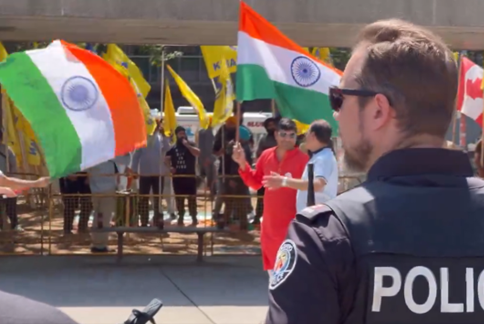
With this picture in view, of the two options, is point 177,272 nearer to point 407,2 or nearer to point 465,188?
point 407,2

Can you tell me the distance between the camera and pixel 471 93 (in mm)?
12906

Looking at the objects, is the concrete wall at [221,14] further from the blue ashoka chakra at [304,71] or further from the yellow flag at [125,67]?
the yellow flag at [125,67]

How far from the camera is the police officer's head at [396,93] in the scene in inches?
68.1

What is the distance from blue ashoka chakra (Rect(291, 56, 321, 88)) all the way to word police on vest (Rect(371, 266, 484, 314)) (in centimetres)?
640

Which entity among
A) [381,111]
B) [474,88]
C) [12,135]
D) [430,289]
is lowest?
[12,135]

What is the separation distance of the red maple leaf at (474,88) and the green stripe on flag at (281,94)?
18.1 feet

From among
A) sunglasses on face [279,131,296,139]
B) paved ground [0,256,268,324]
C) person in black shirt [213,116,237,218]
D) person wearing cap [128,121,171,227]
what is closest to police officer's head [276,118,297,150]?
sunglasses on face [279,131,296,139]

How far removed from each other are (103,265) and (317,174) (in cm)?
443

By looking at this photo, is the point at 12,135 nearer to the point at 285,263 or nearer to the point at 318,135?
the point at 318,135

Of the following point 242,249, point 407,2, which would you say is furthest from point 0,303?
point 242,249

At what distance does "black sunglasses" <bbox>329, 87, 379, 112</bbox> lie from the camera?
1.77 metres

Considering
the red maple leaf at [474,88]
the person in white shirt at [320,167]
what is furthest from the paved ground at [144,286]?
the red maple leaf at [474,88]

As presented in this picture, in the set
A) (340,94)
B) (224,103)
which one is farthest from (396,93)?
(224,103)

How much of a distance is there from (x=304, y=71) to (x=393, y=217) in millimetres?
6498
